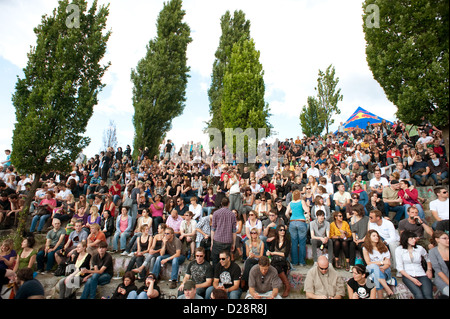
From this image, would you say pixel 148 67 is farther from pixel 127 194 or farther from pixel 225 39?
pixel 127 194

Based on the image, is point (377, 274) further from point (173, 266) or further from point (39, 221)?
point (39, 221)

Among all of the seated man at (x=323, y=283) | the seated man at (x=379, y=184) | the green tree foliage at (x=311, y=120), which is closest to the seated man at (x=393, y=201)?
the seated man at (x=379, y=184)

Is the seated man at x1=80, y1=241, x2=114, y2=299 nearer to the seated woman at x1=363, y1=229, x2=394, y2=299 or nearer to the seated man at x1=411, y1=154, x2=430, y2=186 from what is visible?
the seated woman at x1=363, y1=229, x2=394, y2=299

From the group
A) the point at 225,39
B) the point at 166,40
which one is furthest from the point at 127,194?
the point at 225,39

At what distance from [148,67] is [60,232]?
1534 centimetres

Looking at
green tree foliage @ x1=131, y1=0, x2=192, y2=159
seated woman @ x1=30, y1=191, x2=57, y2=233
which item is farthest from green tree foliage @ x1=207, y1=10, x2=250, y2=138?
seated woman @ x1=30, y1=191, x2=57, y2=233

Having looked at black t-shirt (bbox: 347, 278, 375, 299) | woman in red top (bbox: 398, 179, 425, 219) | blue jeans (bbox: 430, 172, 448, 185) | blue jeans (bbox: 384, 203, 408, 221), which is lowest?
black t-shirt (bbox: 347, 278, 375, 299)

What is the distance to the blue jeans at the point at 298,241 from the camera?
20.3ft

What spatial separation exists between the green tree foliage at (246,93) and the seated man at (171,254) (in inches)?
445

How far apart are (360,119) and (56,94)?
23.2m

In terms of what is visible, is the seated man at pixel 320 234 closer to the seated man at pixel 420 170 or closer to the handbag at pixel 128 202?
the seated man at pixel 420 170

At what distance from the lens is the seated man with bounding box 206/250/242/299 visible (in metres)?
4.95

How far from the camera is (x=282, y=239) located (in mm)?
6059

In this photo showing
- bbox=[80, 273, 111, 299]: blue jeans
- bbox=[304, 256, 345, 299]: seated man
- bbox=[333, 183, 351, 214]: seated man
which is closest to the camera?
bbox=[304, 256, 345, 299]: seated man
